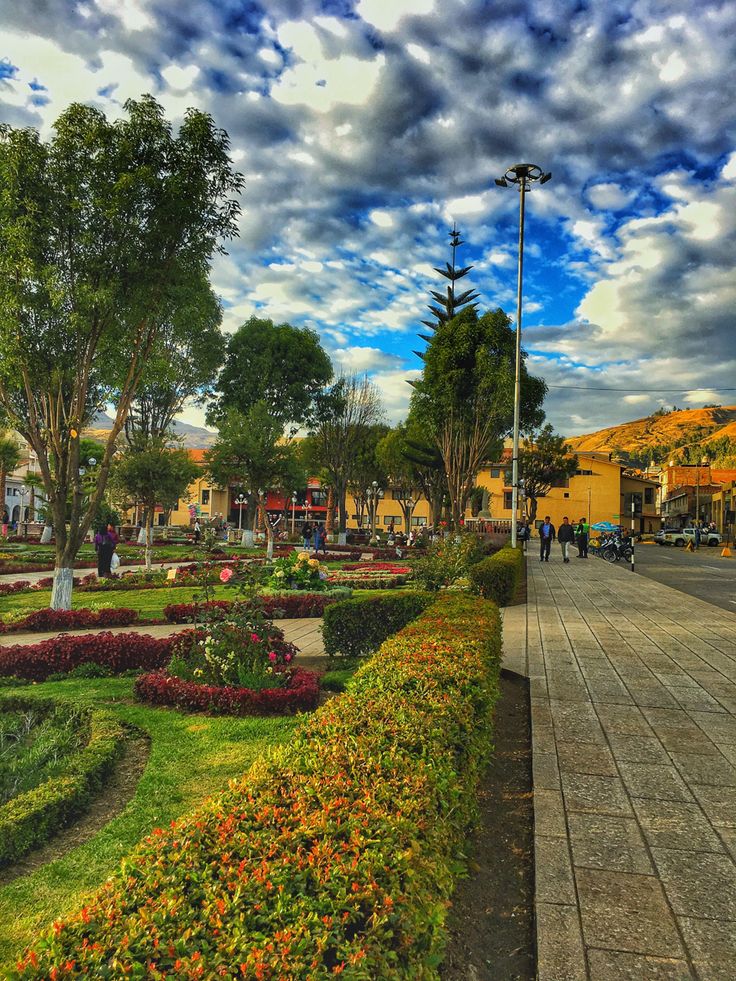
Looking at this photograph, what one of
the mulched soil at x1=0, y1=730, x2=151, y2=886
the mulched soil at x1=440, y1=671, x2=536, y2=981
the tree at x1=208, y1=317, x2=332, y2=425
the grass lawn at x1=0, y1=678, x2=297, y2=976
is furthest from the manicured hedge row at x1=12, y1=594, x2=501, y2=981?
the tree at x1=208, y1=317, x2=332, y2=425

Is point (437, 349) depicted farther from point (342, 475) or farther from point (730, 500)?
point (730, 500)

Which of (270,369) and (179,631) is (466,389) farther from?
(179,631)

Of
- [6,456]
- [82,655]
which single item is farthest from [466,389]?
[6,456]

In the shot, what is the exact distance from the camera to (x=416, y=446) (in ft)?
127

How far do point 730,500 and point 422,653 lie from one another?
247ft

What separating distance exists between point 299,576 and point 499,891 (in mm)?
11660

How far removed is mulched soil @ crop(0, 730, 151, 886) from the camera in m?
3.41

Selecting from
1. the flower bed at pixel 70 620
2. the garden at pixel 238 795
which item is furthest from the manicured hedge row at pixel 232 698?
the flower bed at pixel 70 620

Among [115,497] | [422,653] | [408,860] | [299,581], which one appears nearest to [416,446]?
[115,497]

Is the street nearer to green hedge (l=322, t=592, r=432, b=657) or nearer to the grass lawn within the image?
green hedge (l=322, t=592, r=432, b=657)

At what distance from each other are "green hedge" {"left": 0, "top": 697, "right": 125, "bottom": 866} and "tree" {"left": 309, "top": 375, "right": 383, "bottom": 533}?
3958cm

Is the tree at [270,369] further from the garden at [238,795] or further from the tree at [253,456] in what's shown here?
the garden at [238,795]

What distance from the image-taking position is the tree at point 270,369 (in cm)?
4184

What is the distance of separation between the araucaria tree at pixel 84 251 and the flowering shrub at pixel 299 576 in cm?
430
